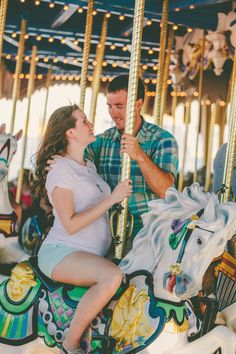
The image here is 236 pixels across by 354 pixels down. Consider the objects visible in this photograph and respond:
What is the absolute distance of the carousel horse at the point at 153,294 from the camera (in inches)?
122

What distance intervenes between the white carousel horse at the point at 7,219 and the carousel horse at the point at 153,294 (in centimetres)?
217

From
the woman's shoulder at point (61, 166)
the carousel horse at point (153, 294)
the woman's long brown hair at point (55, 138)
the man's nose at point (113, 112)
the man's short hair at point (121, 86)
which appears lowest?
the carousel horse at point (153, 294)

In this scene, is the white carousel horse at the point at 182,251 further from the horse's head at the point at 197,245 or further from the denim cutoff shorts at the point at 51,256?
the denim cutoff shorts at the point at 51,256

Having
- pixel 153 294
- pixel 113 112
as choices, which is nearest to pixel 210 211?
pixel 153 294

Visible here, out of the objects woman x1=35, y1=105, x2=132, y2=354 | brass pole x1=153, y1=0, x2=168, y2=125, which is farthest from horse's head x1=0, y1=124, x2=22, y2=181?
woman x1=35, y1=105, x2=132, y2=354

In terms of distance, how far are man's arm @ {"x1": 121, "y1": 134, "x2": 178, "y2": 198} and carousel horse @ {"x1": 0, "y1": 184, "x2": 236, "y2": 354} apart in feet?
1.12

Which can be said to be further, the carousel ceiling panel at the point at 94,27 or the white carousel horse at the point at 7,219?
the carousel ceiling panel at the point at 94,27

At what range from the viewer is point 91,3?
6.03m

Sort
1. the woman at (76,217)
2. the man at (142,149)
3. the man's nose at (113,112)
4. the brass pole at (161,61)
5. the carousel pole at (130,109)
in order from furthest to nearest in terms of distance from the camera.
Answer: the brass pole at (161,61) → the man's nose at (113,112) → the man at (142,149) → the carousel pole at (130,109) → the woman at (76,217)

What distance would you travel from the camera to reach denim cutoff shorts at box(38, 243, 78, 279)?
331 cm

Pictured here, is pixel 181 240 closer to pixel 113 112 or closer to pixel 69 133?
pixel 69 133

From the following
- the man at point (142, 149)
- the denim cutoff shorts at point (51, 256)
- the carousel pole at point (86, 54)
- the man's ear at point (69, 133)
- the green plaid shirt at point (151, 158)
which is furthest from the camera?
the carousel pole at point (86, 54)

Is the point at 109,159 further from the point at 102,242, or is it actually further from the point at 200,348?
the point at 200,348

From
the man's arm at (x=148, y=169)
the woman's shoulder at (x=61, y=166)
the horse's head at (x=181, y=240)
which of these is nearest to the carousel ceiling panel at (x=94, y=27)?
the man's arm at (x=148, y=169)
